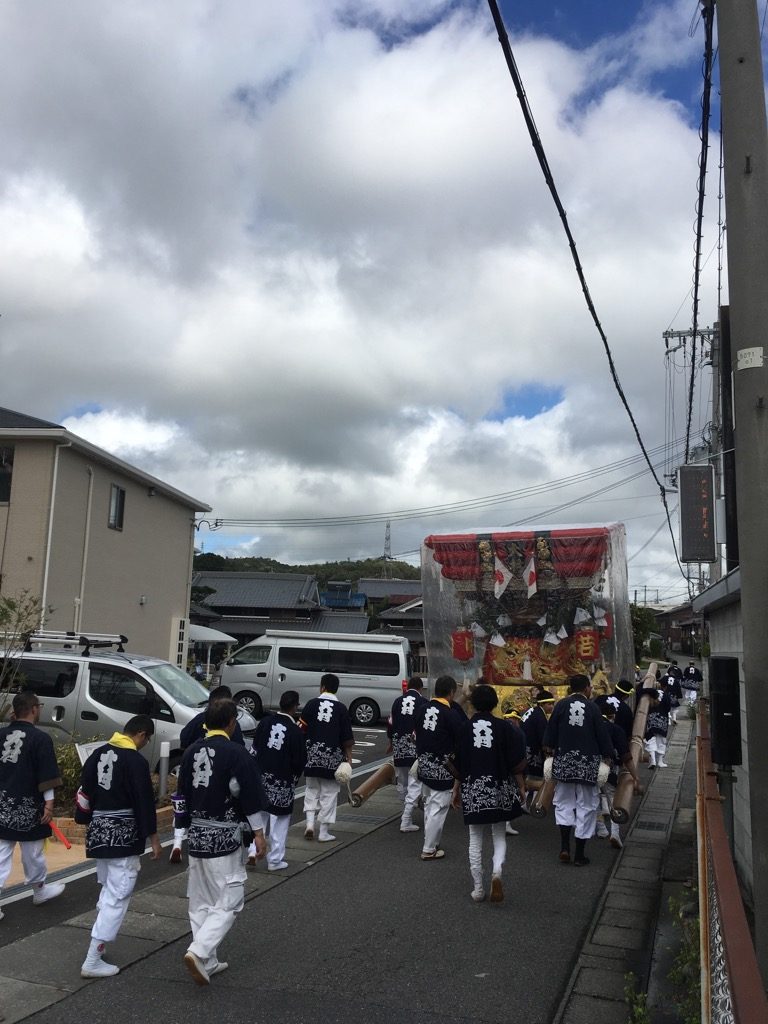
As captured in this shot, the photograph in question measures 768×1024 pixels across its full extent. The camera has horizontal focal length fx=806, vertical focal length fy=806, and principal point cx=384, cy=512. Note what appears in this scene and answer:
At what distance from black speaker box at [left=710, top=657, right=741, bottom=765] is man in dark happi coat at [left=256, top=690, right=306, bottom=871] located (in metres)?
3.91

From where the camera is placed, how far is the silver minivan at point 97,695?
10961 millimetres

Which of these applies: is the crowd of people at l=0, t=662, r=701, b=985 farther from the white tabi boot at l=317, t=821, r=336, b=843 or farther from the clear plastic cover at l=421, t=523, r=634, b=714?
the clear plastic cover at l=421, t=523, r=634, b=714

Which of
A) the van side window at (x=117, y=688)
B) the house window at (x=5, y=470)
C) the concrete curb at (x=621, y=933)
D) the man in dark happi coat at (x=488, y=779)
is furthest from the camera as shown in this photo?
the house window at (x=5, y=470)

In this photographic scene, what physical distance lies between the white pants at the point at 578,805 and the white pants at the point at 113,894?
4.33 metres

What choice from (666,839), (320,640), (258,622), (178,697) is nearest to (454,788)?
(666,839)

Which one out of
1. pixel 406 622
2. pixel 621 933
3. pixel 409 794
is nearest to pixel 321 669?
pixel 409 794

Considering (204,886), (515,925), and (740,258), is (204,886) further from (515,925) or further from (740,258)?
(740,258)

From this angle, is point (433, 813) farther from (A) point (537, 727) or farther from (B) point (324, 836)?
(A) point (537, 727)

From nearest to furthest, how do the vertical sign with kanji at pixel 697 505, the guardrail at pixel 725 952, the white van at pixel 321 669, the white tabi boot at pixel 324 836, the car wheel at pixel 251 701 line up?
the guardrail at pixel 725 952, the white tabi boot at pixel 324 836, the vertical sign with kanji at pixel 697 505, the car wheel at pixel 251 701, the white van at pixel 321 669

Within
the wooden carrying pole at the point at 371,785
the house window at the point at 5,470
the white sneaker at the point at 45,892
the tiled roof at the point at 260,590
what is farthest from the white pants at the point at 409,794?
the tiled roof at the point at 260,590

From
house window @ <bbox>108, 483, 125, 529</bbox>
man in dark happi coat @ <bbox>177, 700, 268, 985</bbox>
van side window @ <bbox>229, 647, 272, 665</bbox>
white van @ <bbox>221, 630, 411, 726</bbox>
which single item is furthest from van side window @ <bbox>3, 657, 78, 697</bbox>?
van side window @ <bbox>229, 647, 272, 665</bbox>

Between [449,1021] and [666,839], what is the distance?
5623 millimetres

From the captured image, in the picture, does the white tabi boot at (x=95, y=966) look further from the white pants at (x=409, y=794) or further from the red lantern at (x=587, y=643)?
the red lantern at (x=587, y=643)

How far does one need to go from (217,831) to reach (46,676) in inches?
302
